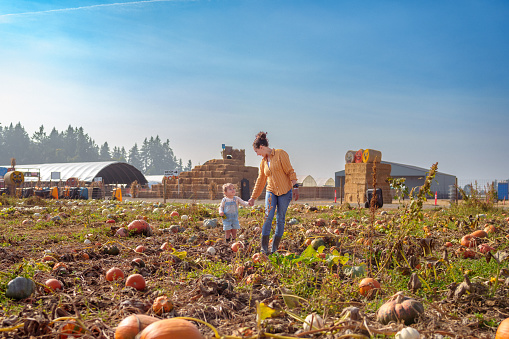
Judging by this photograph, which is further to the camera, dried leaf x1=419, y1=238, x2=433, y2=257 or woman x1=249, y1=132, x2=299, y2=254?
woman x1=249, y1=132, x2=299, y2=254

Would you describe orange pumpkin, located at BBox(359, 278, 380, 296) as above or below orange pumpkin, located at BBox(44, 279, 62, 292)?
above

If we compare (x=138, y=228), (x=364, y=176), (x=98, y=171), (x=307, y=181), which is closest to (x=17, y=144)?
(x=98, y=171)

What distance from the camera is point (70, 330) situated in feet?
7.90

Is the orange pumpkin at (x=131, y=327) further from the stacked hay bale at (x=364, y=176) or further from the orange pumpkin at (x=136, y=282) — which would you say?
the stacked hay bale at (x=364, y=176)

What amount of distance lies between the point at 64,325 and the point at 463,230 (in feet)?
22.2

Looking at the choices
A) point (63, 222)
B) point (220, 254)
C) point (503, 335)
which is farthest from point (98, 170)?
point (503, 335)

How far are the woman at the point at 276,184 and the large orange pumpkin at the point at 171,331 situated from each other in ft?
11.5

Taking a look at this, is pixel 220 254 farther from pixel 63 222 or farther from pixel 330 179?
pixel 330 179

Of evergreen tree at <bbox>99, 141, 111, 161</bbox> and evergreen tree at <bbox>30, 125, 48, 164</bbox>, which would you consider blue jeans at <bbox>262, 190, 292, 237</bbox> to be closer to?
evergreen tree at <bbox>30, 125, 48, 164</bbox>

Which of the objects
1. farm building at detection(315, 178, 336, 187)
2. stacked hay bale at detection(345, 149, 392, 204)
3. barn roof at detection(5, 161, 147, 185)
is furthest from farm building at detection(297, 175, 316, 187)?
stacked hay bale at detection(345, 149, 392, 204)

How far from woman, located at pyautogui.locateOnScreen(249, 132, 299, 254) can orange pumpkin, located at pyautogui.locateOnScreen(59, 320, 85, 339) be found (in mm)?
3358

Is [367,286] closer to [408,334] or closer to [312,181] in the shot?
[408,334]

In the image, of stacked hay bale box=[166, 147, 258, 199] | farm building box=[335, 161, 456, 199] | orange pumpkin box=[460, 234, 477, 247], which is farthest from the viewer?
farm building box=[335, 161, 456, 199]

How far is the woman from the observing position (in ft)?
18.8
